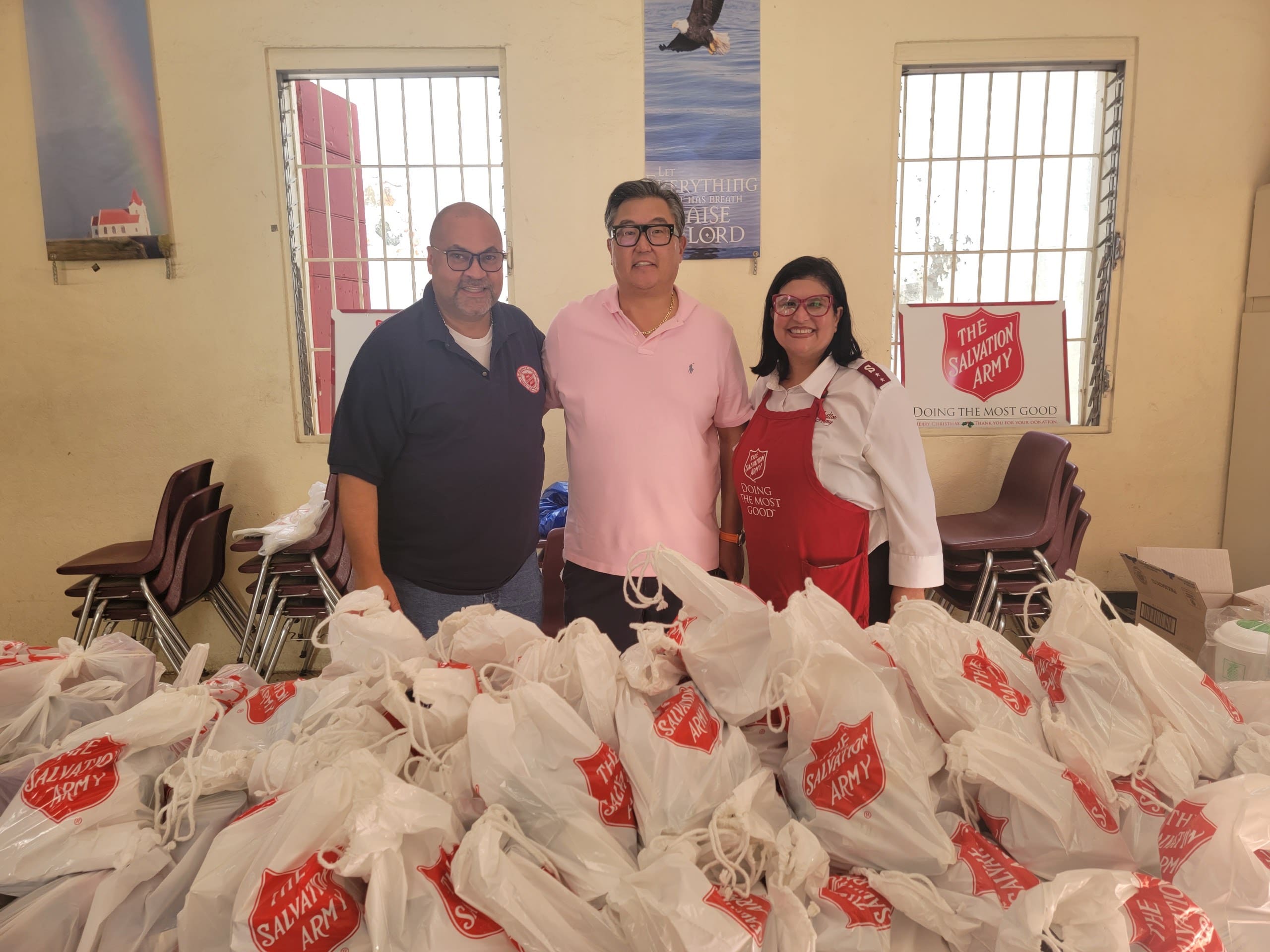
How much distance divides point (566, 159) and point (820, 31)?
51.8 inches

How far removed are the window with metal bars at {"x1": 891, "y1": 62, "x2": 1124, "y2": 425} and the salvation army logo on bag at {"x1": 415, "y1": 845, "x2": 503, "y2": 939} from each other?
3462 mm

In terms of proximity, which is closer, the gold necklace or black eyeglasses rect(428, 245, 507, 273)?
black eyeglasses rect(428, 245, 507, 273)

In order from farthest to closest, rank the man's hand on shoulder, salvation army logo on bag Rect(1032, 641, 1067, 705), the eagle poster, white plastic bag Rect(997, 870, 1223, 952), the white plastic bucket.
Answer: the eagle poster → the man's hand on shoulder → the white plastic bucket → salvation army logo on bag Rect(1032, 641, 1067, 705) → white plastic bag Rect(997, 870, 1223, 952)

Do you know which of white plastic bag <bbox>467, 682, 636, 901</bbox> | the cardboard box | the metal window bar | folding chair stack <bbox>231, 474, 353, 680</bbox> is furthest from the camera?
the metal window bar

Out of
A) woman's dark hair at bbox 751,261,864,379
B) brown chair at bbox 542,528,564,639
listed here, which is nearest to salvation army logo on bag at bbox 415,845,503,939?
woman's dark hair at bbox 751,261,864,379

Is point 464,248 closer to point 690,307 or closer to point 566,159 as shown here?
point 690,307

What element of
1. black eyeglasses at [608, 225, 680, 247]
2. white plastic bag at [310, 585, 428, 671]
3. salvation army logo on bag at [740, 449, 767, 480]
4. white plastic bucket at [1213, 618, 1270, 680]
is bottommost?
white plastic bucket at [1213, 618, 1270, 680]

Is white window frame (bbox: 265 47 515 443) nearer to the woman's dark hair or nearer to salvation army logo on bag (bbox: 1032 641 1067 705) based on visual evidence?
the woman's dark hair

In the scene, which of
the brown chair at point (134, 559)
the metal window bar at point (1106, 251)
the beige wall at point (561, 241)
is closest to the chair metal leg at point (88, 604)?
the brown chair at point (134, 559)

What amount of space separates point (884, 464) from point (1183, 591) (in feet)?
5.62

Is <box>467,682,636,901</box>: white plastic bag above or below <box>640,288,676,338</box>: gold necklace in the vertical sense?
below

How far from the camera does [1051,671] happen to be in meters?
0.97

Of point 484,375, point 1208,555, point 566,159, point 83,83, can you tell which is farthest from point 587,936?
point 83,83

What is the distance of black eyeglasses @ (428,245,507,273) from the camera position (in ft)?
5.55
